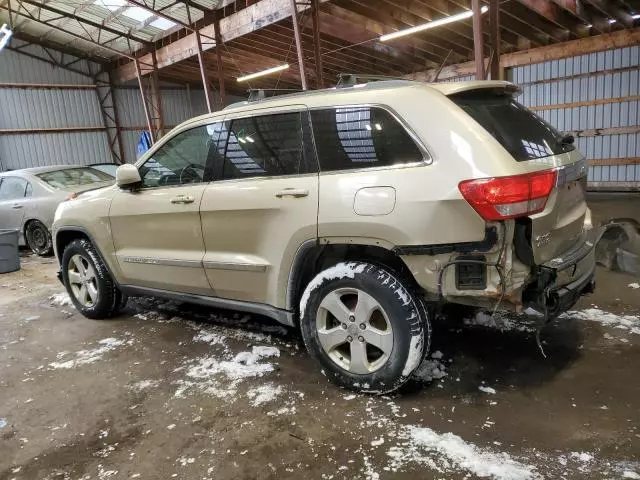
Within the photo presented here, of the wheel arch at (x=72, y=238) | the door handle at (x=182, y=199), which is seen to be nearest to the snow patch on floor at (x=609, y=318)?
the door handle at (x=182, y=199)

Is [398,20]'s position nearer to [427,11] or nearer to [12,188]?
[427,11]

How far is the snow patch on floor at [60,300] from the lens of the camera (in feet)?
16.9

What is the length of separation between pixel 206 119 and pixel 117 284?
1755 mm

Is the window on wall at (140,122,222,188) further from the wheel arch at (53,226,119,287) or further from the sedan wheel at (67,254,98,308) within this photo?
the sedan wheel at (67,254,98,308)

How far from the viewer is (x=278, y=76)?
58.5 feet

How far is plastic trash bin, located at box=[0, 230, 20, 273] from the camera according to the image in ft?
22.9

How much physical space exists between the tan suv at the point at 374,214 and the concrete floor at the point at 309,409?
0.35 metres

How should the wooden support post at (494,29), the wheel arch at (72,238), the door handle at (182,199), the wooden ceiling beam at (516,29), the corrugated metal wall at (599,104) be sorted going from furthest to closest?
1. the corrugated metal wall at (599,104)
2. the wooden ceiling beam at (516,29)
3. the wooden support post at (494,29)
4. the wheel arch at (72,238)
5. the door handle at (182,199)

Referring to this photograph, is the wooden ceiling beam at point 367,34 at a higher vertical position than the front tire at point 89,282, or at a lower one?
higher

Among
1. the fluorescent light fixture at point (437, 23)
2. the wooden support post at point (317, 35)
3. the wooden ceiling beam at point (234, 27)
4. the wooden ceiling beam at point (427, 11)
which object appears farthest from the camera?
the wooden ceiling beam at point (234, 27)

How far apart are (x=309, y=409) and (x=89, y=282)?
2764 mm

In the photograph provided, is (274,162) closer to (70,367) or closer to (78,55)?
(70,367)

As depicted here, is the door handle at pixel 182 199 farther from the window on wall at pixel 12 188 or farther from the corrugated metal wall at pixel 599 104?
the corrugated metal wall at pixel 599 104

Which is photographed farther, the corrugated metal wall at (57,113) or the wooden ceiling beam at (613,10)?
the corrugated metal wall at (57,113)
